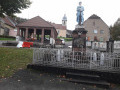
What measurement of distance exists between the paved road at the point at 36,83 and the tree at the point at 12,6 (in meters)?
7.34

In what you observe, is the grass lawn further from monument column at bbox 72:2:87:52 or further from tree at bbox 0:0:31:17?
tree at bbox 0:0:31:17

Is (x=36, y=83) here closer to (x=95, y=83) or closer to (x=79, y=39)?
(x=95, y=83)

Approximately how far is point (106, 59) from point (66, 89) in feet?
10.9

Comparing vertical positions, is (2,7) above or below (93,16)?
below

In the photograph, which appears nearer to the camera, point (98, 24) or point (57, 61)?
point (57, 61)

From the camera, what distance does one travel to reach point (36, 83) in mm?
6422

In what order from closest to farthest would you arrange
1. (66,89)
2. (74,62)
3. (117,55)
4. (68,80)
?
1. (66,89)
2. (68,80)
3. (117,55)
4. (74,62)

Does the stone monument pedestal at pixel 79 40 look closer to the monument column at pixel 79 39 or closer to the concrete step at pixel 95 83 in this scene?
the monument column at pixel 79 39

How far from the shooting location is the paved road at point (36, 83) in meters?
5.91

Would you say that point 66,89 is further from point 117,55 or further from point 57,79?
point 117,55

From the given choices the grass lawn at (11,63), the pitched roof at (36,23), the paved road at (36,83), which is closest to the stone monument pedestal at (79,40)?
the paved road at (36,83)

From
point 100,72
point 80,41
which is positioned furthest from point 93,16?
point 100,72

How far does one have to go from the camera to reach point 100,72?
737 centimetres

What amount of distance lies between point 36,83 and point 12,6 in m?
8.85
